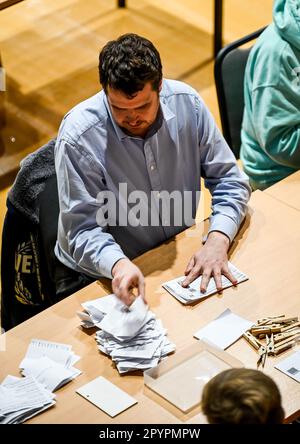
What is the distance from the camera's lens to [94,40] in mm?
5730

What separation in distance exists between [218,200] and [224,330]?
0.58 metres

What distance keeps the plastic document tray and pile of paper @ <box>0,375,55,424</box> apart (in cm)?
29

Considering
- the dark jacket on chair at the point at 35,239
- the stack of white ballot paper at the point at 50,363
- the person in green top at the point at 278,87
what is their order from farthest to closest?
the person in green top at the point at 278,87
the dark jacket on chair at the point at 35,239
the stack of white ballot paper at the point at 50,363

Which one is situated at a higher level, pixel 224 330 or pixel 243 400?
pixel 243 400

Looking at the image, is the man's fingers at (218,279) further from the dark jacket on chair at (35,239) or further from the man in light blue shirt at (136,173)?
the dark jacket on chair at (35,239)

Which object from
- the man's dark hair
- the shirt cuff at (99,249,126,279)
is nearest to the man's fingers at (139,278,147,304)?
the shirt cuff at (99,249,126,279)

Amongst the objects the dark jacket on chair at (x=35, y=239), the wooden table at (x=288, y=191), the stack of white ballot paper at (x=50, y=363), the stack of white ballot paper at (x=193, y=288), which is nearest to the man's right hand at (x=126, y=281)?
the stack of white ballot paper at (x=193, y=288)

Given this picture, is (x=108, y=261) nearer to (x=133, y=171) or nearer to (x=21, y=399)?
(x=133, y=171)

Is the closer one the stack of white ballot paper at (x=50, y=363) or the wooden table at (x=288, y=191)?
the stack of white ballot paper at (x=50, y=363)

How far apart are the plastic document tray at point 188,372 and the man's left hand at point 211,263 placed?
27 centimetres

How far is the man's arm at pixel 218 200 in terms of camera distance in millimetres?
2650

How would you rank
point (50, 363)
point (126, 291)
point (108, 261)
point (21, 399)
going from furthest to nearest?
point (108, 261), point (126, 291), point (50, 363), point (21, 399)

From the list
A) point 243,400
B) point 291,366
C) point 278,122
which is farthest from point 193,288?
point 243,400

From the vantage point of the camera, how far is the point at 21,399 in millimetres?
2246
